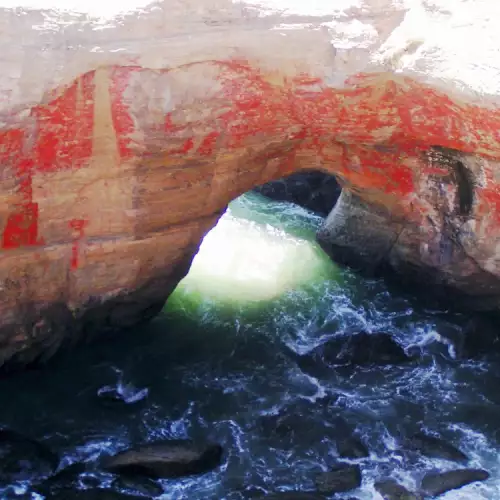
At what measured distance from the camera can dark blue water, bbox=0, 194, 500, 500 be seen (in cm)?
556

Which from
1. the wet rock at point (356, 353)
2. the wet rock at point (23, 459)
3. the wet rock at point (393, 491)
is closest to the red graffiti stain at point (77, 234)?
the wet rock at point (23, 459)

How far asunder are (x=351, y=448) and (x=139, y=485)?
5.23 feet

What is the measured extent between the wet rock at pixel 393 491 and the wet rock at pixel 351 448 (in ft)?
1.00

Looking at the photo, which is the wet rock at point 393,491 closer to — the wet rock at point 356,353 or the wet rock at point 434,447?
the wet rock at point 434,447

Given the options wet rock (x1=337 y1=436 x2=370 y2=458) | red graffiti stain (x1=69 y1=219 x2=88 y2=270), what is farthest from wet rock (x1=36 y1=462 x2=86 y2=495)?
wet rock (x1=337 y1=436 x2=370 y2=458)

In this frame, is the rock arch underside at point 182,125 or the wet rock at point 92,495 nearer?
the wet rock at point 92,495

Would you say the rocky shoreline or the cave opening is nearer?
the rocky shoreline

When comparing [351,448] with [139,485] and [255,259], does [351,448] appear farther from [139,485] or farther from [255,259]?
[255,259]

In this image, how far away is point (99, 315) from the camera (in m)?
6.41

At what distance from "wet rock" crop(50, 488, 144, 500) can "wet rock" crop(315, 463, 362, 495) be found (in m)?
1.26

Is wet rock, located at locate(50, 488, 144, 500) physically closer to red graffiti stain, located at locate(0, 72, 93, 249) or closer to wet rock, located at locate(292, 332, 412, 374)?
red graffiti stain, located at locate(0, 72, 93, 249)

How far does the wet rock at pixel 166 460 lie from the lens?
532 centimetres

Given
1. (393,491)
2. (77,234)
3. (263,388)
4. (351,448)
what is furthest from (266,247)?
(393,491)

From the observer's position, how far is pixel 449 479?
213 inches
